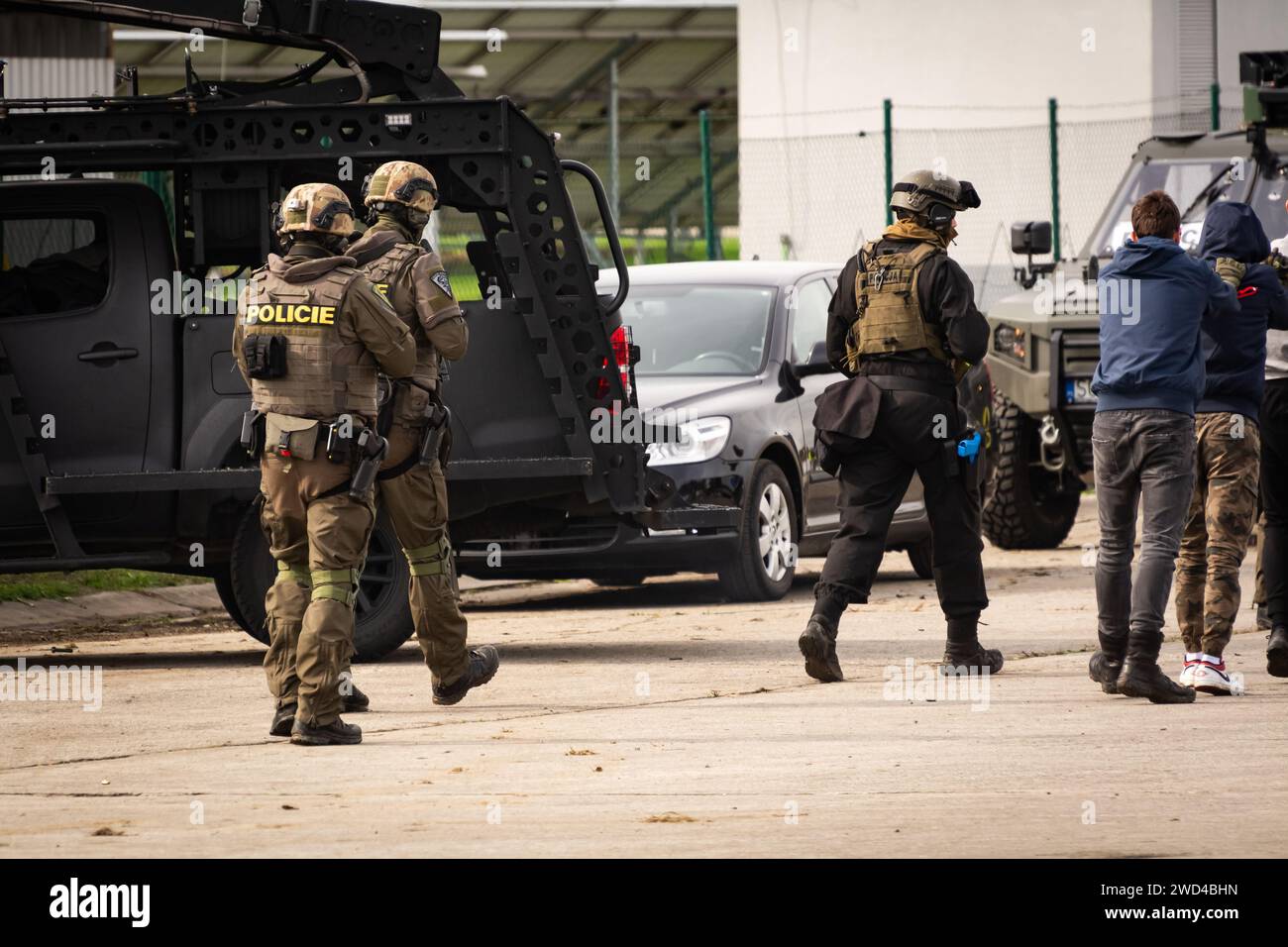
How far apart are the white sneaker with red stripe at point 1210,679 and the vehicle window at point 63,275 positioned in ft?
16.0

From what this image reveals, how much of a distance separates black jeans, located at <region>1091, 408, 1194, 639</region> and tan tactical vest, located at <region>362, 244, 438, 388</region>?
2457 mm

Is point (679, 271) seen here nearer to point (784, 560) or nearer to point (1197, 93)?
point (784, 560)

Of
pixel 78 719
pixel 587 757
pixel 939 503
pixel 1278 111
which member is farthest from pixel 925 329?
pixel 1278 111

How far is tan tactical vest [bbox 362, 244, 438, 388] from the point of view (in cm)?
859

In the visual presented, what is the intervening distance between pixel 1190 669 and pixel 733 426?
401 cm

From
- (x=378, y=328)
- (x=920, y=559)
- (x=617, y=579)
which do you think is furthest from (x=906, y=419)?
(x=920, y=559)

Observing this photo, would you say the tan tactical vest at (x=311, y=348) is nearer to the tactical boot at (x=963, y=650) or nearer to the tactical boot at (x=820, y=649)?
the tactical boot at (x=820, y=649)

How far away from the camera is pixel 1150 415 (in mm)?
8812

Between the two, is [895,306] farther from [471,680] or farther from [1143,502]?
[471,680]

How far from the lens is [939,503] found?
9.64 meters

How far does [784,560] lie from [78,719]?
5.04 meters

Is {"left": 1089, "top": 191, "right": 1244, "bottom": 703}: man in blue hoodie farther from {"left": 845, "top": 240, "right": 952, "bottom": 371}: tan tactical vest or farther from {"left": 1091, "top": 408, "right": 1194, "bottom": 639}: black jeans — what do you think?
{"left": 845, "top": 240, "right": 952, "bottom": 371}: tan tactical vest

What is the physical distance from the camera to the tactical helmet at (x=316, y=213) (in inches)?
323

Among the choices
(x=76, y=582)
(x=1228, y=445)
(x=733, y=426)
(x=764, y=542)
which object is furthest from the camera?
(x=76, y=582)
